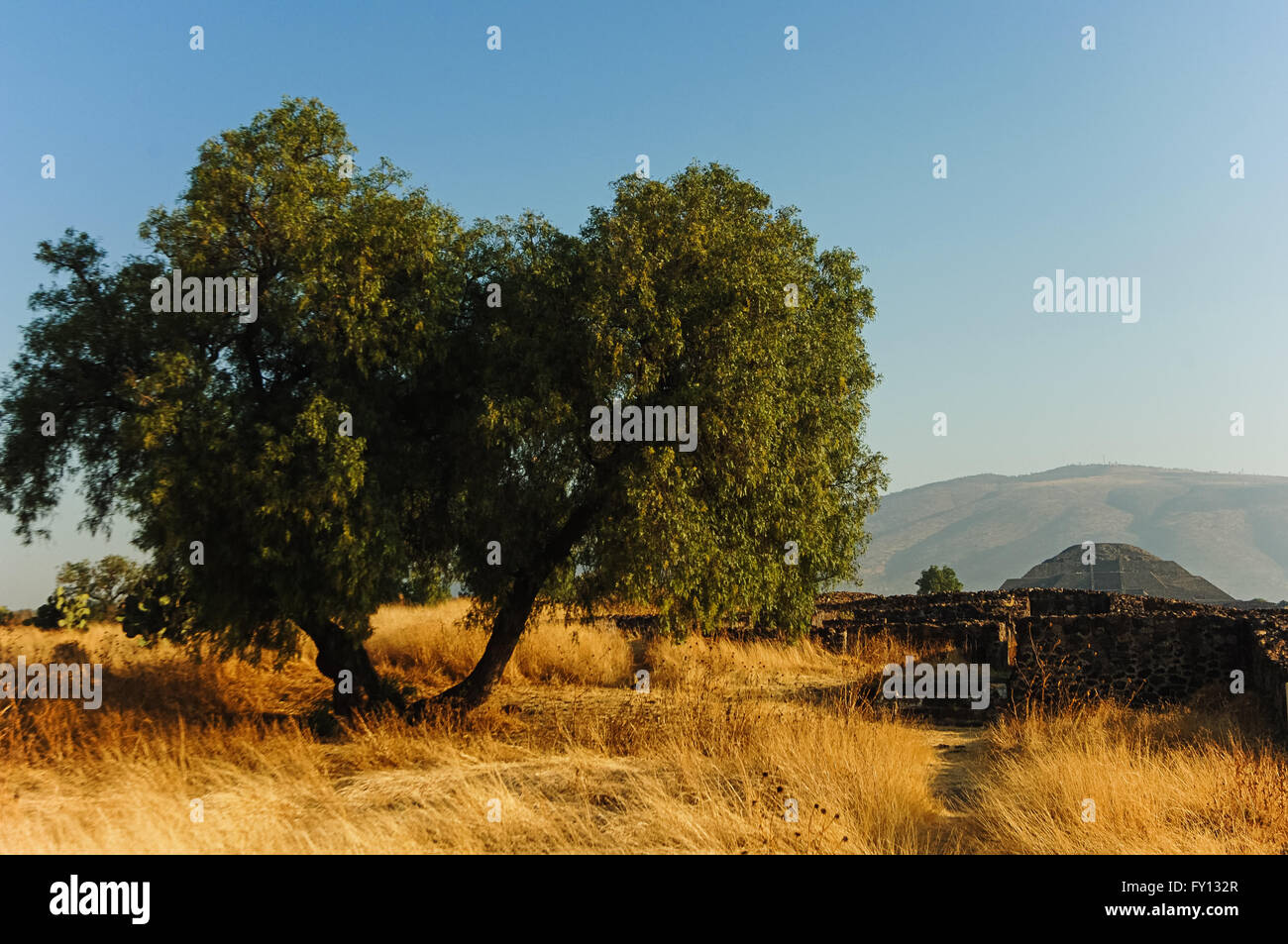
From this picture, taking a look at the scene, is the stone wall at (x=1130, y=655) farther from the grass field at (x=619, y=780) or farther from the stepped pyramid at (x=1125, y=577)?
the stepped pyramid at (x=1125, y=577)

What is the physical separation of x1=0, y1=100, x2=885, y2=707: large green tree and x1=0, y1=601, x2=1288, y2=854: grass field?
6.05 ft

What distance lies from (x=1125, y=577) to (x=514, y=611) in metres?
69.1

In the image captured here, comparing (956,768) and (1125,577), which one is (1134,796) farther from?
(1125,577)

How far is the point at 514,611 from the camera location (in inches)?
621

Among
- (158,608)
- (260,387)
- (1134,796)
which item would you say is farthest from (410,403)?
(1134,796)

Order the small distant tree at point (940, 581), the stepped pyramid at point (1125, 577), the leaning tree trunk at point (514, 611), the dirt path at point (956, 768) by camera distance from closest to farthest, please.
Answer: the dirt path at point (956, 768)
the leaning tree trunk at point (514, 611)
the small distant tree at point (940, 581)
the stepped pyramid at point (1125, 577)

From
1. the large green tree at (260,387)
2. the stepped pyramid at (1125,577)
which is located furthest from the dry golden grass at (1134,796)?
the stepped pyramid at (1125,577)

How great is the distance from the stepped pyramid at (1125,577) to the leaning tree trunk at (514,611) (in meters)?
60.9

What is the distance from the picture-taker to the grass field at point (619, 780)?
8875 millimetres

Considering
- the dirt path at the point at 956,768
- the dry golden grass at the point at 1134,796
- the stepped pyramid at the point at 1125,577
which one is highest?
the dry golden grass at the point at 1134,796

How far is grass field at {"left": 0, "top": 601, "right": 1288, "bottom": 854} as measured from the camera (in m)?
→ 8.88

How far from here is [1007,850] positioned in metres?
8.94

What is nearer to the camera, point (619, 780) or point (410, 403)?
point (619, 780)
